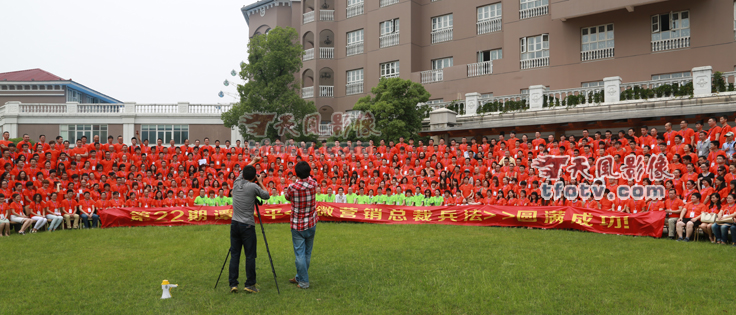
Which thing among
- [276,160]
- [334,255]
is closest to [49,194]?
[276,160]

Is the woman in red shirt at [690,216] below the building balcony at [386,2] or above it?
below

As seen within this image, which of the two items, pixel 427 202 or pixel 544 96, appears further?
pixel 544 96

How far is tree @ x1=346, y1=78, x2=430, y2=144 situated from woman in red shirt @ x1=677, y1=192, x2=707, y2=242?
1308 cm

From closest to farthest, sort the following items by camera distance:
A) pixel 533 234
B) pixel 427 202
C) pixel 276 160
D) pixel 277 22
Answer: pixel 533 234 → pixel 427 202 → pixel 276 160 → pixel 277 22

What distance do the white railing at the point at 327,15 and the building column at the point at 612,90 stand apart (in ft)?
75.9

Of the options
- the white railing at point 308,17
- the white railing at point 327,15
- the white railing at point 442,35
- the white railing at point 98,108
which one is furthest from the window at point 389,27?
the white railing at point 98,108

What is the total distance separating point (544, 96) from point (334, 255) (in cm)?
1571

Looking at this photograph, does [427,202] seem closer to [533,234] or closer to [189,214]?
[533,234]

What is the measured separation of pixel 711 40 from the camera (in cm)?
2247

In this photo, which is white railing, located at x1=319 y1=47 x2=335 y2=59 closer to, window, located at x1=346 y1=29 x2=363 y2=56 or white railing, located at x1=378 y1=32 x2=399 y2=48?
window, located at x1=346 y1=29 x2=363 y2=56

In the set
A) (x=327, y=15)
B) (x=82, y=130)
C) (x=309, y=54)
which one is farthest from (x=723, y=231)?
(x=82, y=130)

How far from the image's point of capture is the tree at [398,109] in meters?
23.2

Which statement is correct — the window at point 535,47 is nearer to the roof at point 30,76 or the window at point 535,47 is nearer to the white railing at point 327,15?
the white railing at point 327,15

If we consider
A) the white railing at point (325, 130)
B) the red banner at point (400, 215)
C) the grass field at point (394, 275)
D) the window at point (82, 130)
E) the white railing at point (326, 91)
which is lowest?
the grass field at point (394, 275)
